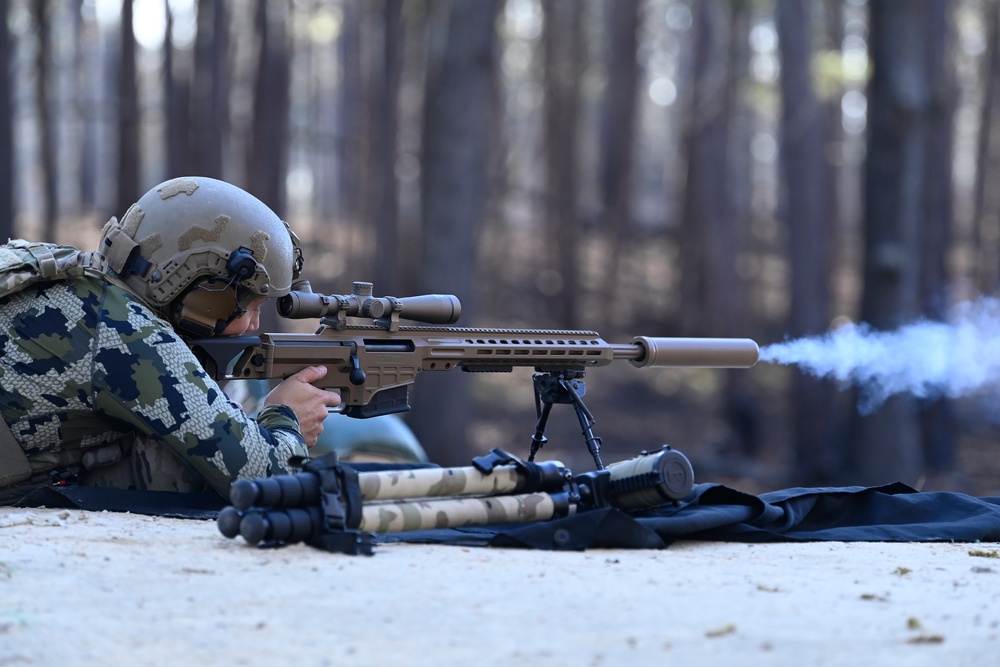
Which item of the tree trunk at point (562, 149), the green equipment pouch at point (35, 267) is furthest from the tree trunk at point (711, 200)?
the green equipment pouch at point (35, 267)

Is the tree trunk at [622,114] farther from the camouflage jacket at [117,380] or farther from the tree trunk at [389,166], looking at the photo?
the camouflage jacket at [117,380]

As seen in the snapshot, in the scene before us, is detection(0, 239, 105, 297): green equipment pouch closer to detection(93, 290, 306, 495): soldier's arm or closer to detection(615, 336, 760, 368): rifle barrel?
detection(93, 290, 306, 495): soldier's arm

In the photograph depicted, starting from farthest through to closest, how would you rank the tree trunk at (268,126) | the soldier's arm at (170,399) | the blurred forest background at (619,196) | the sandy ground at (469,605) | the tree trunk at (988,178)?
the tree trunk at (988,178) → the tree trunk at (268,126) → the blurred forest background at (619,196) → the soldier's arm at (170,399) → the sandy ground at (469,605)

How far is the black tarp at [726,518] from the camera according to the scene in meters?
4.34

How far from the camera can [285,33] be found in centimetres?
2666

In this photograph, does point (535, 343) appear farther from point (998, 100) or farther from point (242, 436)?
point (998, 100)

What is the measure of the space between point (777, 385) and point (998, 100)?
1160 centimetres

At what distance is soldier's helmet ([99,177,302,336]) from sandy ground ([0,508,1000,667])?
3.22 ft

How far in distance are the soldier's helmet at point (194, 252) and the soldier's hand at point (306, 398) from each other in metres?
0.38

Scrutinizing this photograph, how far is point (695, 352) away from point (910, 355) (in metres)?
4.89

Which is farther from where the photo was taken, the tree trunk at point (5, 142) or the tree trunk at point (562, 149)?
the tree trunk at point (562, 149)

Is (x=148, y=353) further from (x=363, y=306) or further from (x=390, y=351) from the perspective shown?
(x=390, y=351)

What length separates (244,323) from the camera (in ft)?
16.8

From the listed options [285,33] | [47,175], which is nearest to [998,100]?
[285,33]
